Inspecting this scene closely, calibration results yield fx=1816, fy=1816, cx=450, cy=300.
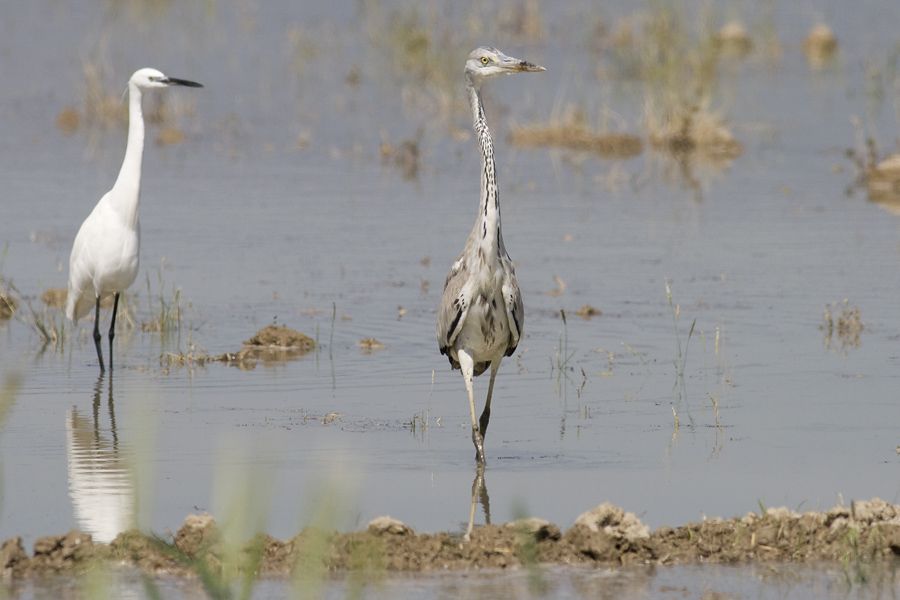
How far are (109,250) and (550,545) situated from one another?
203 inches

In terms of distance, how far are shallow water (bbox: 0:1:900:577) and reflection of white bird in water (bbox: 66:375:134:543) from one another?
3 cm

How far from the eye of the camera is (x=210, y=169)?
1881 centimetres

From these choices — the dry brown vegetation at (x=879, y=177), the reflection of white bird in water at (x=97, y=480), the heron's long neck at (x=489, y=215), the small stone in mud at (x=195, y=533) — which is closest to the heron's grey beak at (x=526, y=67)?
the heron's long neck at (x=489, y=215)

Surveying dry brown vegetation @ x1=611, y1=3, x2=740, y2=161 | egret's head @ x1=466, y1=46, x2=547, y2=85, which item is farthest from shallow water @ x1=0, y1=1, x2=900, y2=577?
egret's head @ x1=466, y1=46, x2=547, y2=85

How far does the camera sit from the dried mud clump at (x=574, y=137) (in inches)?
798

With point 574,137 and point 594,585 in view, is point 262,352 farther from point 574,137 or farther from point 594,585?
point 574,137

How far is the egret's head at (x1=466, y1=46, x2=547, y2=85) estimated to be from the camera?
9.09 meters

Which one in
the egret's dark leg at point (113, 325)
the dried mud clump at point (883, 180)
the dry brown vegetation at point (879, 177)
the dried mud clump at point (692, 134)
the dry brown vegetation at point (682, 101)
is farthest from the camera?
the dried mud clump at point (692, 134)

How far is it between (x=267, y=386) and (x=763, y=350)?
3.16 meters

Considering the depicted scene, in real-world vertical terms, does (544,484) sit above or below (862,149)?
below

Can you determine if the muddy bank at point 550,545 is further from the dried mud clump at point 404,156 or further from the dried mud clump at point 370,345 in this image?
the dried mud clump at point 404,156

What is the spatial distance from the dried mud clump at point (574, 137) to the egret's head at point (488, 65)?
1111 centimetres

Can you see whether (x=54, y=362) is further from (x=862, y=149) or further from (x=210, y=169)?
(x=862, y=149)

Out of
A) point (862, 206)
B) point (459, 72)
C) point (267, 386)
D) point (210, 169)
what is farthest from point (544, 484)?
point (459, 72)
